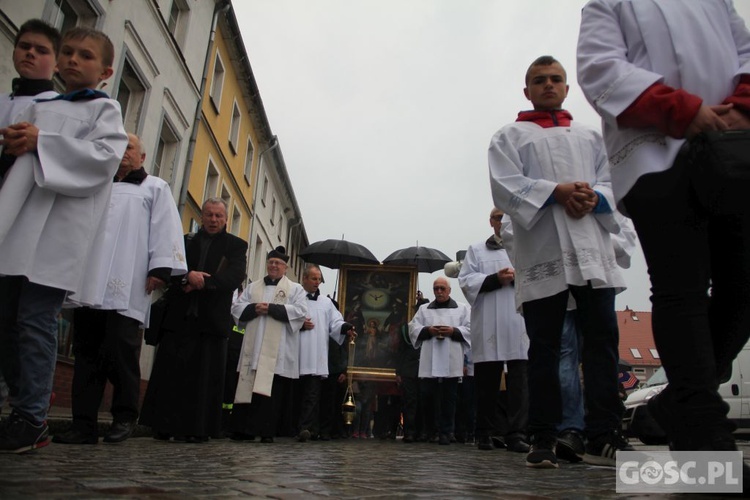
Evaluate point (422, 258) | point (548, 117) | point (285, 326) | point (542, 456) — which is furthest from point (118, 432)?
point (422, 258)

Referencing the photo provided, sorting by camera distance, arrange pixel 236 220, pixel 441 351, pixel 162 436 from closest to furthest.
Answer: pixel 162 436, pixel 441 351, pixel 236 220

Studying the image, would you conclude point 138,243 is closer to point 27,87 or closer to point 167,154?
point 27,87

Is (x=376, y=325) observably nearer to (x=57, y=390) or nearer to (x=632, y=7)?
(x=57, y=390)

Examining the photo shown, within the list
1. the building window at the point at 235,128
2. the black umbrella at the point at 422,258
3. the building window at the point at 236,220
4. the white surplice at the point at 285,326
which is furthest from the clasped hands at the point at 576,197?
the building window at the point at 236,220

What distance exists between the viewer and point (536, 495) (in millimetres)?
2039

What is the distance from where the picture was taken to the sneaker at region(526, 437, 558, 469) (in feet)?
10.4

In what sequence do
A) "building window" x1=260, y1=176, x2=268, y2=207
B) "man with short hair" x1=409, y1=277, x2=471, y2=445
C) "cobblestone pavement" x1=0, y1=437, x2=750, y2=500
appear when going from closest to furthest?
"cobblestone pavement" x1=0, y1=437, x2=750, y2=500, "man with short hair" x1=409, y1=277, x2=471, y2=445, "building window" x1=260, y1=176, x2=268, y2=207

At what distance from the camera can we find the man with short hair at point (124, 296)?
4.38 metres

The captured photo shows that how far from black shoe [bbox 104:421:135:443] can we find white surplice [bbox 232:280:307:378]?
2882mm

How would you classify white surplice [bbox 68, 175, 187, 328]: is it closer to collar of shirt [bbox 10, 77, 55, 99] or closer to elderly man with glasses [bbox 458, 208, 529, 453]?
collar of shirt [bbox 10, 77, 55, 99]

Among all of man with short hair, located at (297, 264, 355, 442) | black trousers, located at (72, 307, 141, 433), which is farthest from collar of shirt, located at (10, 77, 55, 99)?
man with short hair, located at (297, 264, 355, 442)

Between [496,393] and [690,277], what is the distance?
4.73m

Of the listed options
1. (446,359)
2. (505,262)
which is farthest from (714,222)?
(446,359)

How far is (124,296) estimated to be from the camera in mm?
4535
